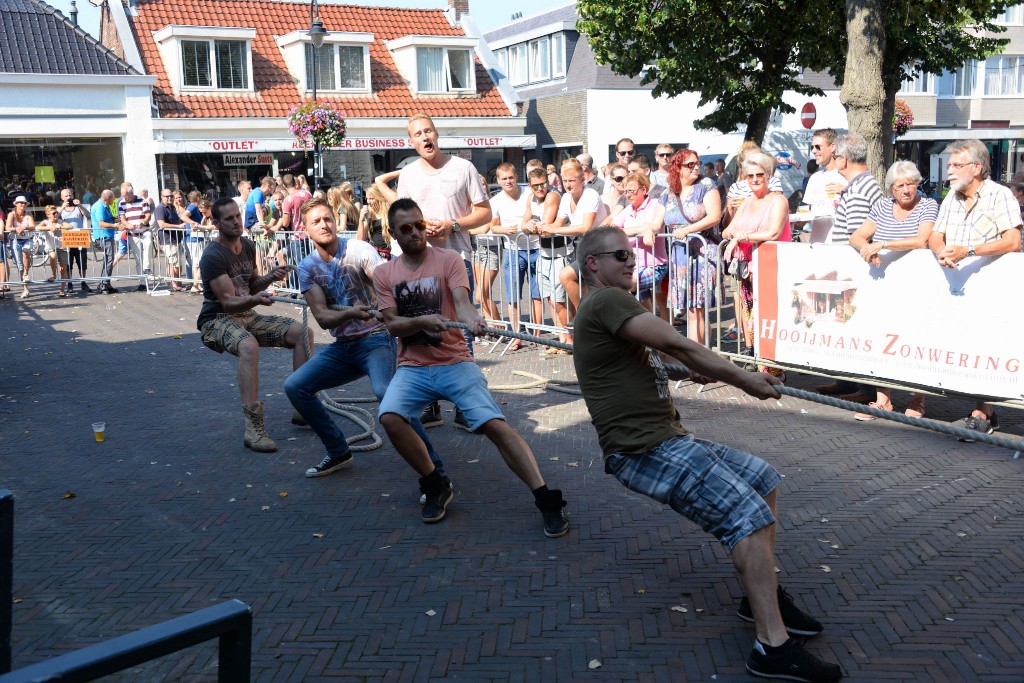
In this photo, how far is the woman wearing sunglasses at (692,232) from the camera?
352 inches

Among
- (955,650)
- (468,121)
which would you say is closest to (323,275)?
(955,650)

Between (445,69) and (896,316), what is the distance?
28.7 m

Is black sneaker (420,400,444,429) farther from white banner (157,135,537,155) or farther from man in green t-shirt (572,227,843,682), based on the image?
white banner (157,135,537,155)

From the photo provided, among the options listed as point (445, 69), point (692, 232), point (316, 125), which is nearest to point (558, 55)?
point (445, 69)

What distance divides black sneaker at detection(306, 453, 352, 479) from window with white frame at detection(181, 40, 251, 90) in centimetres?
2566

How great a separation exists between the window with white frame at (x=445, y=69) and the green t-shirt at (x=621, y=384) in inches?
1206

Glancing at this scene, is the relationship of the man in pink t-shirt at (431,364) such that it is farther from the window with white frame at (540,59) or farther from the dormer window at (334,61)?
the window with white frame at (540,59)

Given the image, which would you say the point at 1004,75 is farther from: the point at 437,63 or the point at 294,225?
the point at 294,225

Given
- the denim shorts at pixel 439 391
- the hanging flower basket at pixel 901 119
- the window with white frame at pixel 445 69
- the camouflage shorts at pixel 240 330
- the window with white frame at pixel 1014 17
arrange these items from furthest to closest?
the window with white frame at pixel 1014 17, the window with white frame at pixel 445 69, the hanging flower basket at pixel 901 119, the camouflage shorts at pixel 240 330, the denim shorts at pixel 439 391

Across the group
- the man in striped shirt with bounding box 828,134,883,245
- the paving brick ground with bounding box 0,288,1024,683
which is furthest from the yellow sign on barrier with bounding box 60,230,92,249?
the man in striped shirt with bounding box 828,134,883,245

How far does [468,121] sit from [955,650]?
102 ft

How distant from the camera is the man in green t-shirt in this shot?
3.86 m

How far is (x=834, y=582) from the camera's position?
4730 millimetres

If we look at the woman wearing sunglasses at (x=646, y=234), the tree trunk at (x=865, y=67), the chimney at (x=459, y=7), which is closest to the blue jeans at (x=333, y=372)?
the woman wearing sunglasses at (x=646, y=234)
